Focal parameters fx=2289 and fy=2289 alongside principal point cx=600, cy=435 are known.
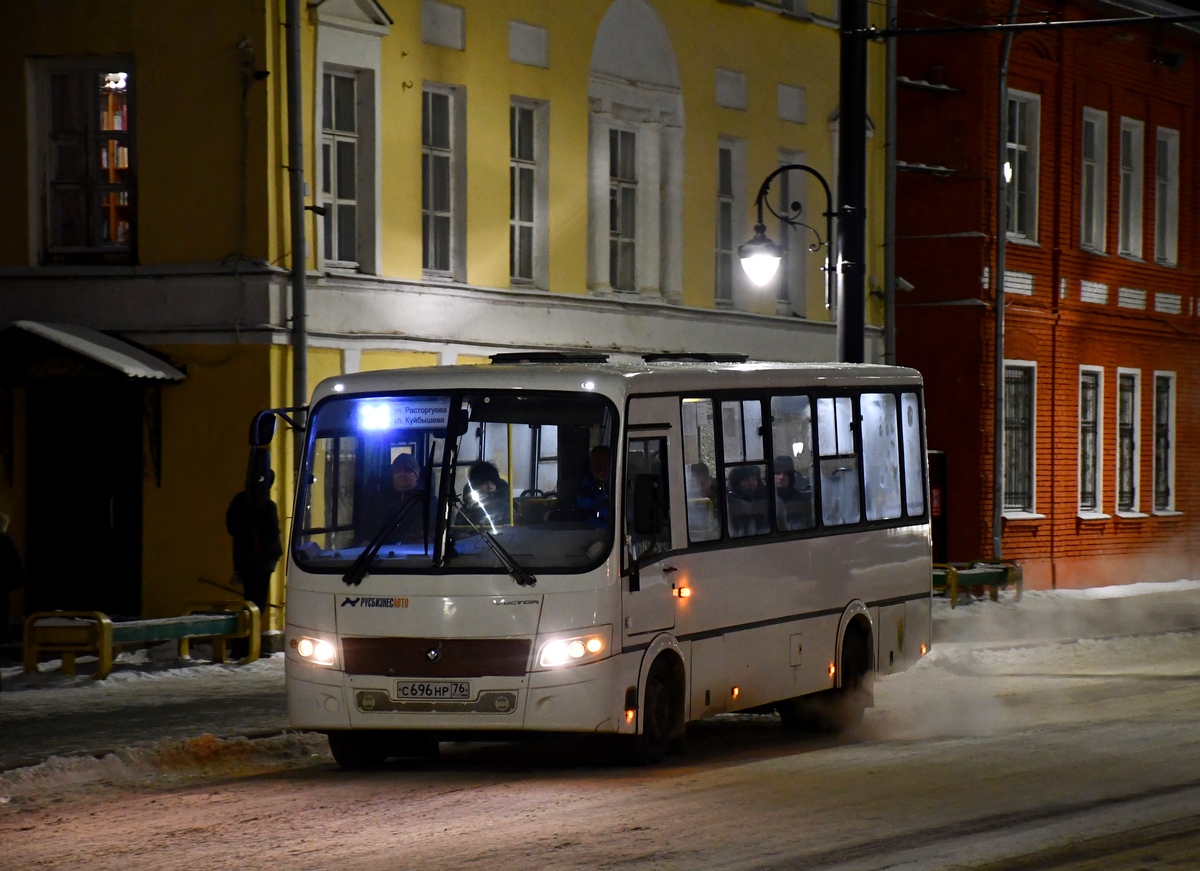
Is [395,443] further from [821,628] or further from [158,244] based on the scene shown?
[158,244]

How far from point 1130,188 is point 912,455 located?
866 inches

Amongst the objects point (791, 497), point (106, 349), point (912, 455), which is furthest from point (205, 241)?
→ point (791, 497)

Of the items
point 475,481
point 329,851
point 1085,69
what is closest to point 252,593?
point 475,481

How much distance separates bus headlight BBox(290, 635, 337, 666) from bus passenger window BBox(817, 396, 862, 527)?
4297 millimetres

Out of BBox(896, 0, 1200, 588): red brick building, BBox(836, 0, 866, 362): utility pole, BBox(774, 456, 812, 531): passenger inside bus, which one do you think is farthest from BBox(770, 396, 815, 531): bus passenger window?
BBox(896, 0, 1200, 588): red brick building

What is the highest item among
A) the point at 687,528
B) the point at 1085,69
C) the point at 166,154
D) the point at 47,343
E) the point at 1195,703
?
the point at 1085,69

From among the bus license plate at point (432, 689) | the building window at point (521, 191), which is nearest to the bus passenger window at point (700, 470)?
the bus license plate at point (432, 689)

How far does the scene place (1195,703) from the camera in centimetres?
1742

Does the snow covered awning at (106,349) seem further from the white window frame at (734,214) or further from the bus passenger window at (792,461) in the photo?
the white window frame at (734,214)

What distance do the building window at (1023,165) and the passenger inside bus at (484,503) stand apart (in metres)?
23.2

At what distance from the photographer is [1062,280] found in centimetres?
3622

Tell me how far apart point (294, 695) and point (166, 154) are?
10.6m

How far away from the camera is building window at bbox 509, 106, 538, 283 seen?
84.9 ft

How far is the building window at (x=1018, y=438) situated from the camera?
35188 millimetres
